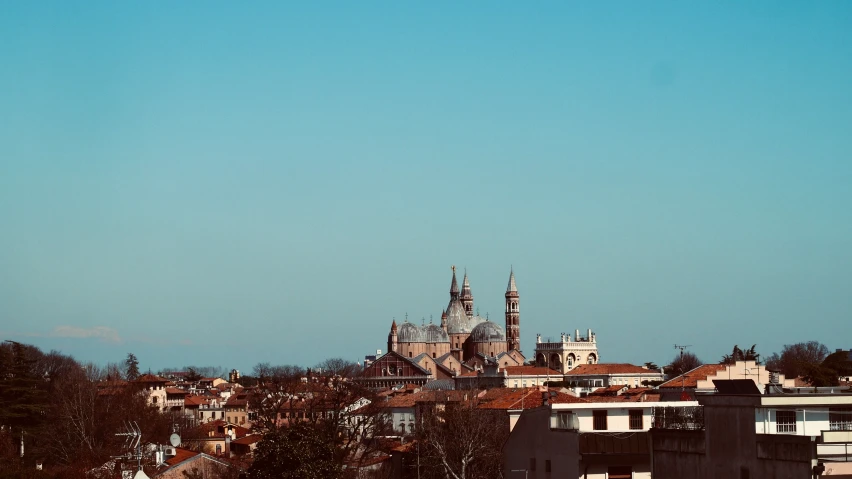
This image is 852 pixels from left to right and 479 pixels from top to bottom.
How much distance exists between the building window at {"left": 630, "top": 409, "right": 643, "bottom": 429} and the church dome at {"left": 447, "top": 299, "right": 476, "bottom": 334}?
13644 centimetres

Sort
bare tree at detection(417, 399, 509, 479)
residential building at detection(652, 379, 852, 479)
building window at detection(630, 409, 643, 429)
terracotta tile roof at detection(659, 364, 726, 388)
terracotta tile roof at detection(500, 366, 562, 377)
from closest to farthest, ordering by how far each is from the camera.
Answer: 1. residential building at detection(652, 379, 852, 479)
2. building window at detection(630, 409, 643, 429)
3. bare tree at detection(417, 399, 509, 479)
4. terracotta tile roof at detection(659, 364, 726, 388)
5. terracotta tile roof at detection(500, 366, 562, 377)

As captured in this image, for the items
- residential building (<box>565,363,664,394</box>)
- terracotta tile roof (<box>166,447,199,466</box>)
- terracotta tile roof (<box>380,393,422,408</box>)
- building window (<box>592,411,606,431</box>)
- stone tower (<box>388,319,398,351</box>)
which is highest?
stone tower (<box>388,319,398,351</box>)

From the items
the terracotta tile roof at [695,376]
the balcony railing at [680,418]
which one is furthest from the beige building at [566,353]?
the balcony railing at [680,418]

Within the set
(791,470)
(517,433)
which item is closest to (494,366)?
(517,433)

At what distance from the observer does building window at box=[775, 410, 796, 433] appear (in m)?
24.2

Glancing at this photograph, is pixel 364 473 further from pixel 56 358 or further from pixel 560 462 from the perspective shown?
pixel 56 358

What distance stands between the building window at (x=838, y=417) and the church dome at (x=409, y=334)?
140723 mm

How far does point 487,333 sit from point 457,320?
8.59 metres

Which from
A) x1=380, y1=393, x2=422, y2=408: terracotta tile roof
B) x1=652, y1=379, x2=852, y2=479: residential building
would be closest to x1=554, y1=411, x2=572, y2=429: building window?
x1=652, y1=379, x2=852, y2=479: residential building

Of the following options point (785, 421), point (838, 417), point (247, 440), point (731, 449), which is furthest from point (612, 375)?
point (785, 421)

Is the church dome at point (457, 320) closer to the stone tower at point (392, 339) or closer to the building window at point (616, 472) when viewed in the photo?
the stone tower at point (392, 339)

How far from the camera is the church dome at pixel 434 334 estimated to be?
166 m

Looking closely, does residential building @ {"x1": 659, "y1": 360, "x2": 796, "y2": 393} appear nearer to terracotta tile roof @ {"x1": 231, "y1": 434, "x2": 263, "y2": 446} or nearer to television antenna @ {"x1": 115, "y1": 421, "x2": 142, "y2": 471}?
television antenna @ {"x1": 115, "y1": 421, "x2": 142, "y2": 471}

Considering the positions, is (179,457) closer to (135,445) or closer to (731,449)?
(135,445)
